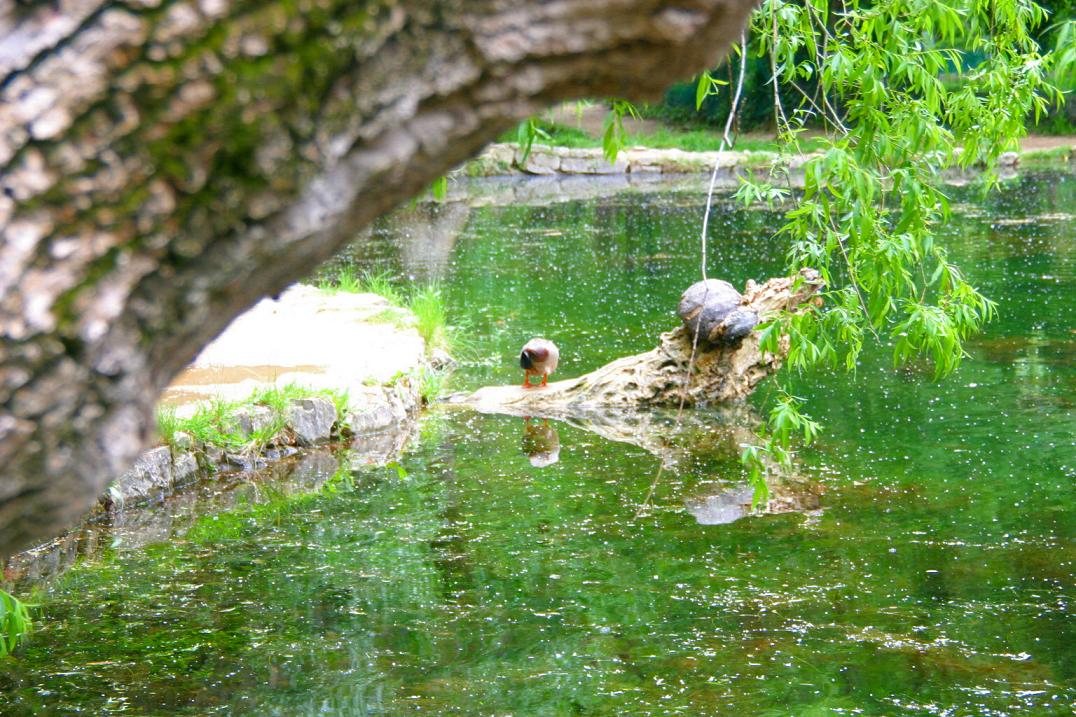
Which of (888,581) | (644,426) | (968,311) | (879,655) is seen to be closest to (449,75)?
(968,311)

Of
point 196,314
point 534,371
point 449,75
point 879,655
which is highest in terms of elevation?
point 449,75

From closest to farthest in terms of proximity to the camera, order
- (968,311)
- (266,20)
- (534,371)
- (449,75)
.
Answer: (266,20), (449,75), (968,311), (534,371)

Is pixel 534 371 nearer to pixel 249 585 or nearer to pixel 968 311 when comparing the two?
pixel 249 585

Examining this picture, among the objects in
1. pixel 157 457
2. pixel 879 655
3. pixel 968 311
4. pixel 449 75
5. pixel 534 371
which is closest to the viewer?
pixel 449 75

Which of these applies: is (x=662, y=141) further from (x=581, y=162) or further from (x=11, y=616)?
(x=11, y=616)

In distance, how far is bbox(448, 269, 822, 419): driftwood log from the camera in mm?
9133

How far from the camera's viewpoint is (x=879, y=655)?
519 cm

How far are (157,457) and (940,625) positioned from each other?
15.5 feet

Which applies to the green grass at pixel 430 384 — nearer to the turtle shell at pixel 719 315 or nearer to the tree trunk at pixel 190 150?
the turtle shell at pixel 719 315

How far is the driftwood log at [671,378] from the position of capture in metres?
9.13

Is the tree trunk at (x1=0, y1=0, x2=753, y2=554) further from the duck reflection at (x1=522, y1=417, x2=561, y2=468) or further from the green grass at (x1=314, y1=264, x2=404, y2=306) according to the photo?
the green grass at (x1=314, y1=264, x2=404, y2=306)

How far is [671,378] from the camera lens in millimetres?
9281

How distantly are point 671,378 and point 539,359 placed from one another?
1.06 metres

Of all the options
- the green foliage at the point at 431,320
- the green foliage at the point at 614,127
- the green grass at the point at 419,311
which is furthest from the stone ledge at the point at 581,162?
the green foliage at the point at 614,127
